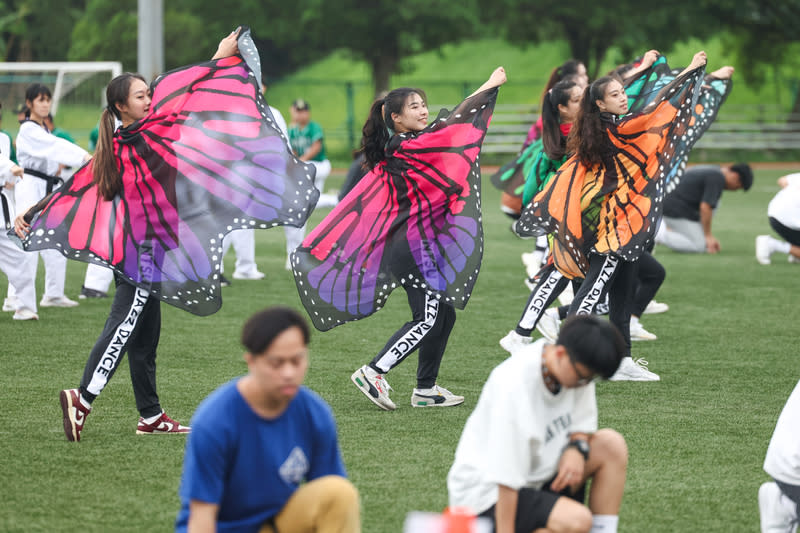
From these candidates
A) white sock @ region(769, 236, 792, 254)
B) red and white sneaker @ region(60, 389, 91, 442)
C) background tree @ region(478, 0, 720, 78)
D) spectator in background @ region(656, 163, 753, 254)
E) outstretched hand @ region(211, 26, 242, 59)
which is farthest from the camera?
background tree @ region(478, 0, 720, 78)

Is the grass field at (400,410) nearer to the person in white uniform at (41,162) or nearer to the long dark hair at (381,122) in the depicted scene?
the person in white uniform at (41,162)

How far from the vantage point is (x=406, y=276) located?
6.17 m

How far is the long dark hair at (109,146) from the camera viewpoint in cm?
539

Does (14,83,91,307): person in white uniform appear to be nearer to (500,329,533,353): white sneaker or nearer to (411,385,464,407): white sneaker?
(411,385,464,407): white sneaker

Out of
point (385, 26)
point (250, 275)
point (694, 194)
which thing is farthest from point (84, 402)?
point (385, 26)

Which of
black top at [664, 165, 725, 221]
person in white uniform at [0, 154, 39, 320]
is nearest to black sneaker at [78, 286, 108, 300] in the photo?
person in white uniform at [0, 154, 39, 320]

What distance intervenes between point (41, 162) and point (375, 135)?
3.83 m

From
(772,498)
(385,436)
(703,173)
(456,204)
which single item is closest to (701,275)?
(703,173)

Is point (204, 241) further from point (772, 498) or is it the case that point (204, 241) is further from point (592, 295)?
point (772, 498)

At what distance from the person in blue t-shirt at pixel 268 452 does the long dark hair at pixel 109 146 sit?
250cm

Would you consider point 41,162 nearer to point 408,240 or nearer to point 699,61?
point 408,240

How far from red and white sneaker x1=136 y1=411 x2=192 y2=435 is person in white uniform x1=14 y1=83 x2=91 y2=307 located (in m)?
2.08

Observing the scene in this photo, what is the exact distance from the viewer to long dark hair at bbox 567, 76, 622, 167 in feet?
21.3

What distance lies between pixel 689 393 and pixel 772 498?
2.77 metres
